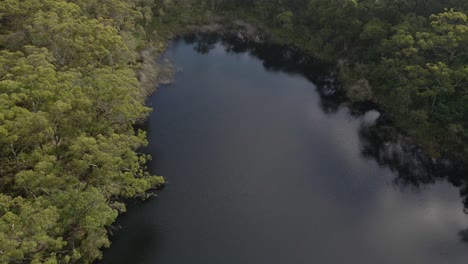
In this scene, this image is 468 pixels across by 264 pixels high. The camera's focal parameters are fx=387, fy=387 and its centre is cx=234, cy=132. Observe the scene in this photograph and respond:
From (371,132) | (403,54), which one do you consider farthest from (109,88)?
(403,54)

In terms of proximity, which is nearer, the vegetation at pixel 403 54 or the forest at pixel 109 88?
the forest at pixel 109 88

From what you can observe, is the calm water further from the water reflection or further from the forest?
the forest

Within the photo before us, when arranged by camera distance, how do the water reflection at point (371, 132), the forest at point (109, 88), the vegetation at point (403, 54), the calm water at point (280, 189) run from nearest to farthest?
the forest at point (109, 88) → the calm water at point (280, 189) → the water reflection at point (371, 132) → the vegetation at point (403, 54)

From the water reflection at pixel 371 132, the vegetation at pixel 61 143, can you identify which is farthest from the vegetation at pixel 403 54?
the vegetation at pixel 61 143

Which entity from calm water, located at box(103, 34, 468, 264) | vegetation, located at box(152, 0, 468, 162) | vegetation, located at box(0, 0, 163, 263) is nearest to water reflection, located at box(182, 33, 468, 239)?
calm water, located at box(103, 34, 468, 264)

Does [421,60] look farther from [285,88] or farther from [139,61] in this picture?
[139,61]

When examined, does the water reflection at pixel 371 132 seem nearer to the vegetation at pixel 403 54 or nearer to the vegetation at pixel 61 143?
the vegetation at pixel 403 54

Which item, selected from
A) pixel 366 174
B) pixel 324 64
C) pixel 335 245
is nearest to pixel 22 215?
pixel 335 245
